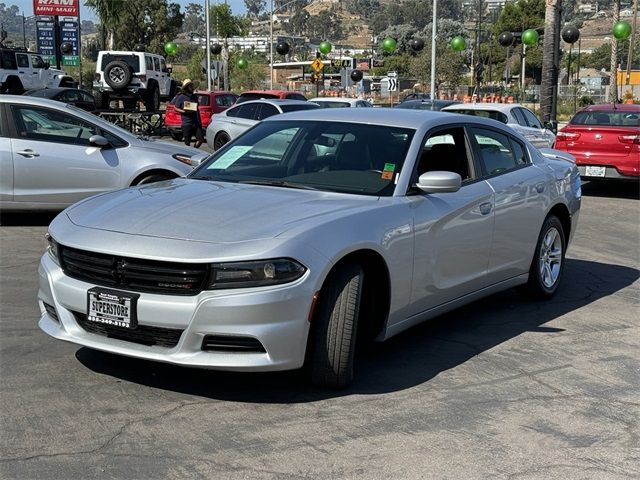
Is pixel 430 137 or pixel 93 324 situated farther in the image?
pixel 430 137

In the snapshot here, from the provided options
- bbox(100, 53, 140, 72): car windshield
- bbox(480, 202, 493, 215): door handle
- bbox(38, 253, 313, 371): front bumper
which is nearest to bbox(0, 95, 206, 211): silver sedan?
bbox(480, 202, 493, 215): door handle

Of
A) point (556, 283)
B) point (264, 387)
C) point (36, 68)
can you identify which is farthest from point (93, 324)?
point (36, 68)

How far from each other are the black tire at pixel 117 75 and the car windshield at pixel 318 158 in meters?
26.5

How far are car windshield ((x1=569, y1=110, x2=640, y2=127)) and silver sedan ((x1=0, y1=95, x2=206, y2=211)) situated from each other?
8668 mm

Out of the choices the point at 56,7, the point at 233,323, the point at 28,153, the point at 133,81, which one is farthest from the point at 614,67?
the point at 233,323

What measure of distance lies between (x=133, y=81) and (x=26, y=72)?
5946mm

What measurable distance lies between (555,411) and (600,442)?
0.44 m

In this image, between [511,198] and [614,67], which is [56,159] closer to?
[511,198]

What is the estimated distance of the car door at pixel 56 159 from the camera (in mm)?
10000

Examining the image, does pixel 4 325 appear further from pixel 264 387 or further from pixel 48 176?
pixel 48 176

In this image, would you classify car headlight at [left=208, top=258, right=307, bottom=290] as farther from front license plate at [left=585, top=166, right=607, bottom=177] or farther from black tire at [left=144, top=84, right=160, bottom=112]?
black tire at [left=144, top=84, right=160, bottom=112]

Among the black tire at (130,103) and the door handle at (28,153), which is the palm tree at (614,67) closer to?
the black tire at (130,103)

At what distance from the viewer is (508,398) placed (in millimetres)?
4980

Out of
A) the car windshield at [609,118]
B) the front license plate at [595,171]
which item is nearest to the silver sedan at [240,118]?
the car windshield at [609,118]
